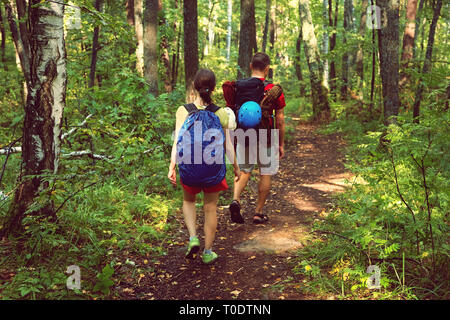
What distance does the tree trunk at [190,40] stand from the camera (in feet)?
23.5

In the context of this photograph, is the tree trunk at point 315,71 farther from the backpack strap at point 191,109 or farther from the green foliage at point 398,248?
the backpack strap at point 191,109

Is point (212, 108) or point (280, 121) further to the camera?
point (280, 121)

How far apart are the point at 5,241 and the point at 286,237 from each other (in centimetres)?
332

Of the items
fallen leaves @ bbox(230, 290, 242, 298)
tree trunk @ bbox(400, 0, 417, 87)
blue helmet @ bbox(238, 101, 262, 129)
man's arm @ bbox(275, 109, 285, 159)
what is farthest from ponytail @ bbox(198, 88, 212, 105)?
tree trunk @ bbox(400, 0, 417, 87)

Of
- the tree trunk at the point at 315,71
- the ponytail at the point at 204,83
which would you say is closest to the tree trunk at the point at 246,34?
the tree trunk at the point at 315,71

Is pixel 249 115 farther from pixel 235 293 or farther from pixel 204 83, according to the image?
pixel 235 293

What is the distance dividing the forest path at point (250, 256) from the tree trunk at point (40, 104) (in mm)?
1464

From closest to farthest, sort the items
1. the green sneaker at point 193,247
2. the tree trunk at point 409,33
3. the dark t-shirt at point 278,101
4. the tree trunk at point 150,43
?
the green sneaker at point 193,247
the dark t-shirt at point 278,101
the tree trunk at point 150,43
the tree trunk at point 409,33

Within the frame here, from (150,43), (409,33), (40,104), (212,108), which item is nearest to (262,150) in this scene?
(212,108)

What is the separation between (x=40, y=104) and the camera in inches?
142

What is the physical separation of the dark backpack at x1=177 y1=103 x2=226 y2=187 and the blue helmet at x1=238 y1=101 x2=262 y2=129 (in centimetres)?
104

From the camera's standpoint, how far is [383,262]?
124 inches

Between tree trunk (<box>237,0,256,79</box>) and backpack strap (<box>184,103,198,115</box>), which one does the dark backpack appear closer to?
backpack strap (<box>184,103,198,115</box>)

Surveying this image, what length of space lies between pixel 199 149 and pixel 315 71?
11.7 meters
